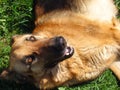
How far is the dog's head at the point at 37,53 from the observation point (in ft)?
14.9

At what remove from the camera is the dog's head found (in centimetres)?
455

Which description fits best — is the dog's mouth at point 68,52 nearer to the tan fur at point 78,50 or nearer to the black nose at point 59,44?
the black nose at point 59,44

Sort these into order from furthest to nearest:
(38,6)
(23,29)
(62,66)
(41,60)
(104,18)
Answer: (23,29) < (38,6) < (104,18) < (62,66) < (41,60)

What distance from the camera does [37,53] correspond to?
464 centimetres

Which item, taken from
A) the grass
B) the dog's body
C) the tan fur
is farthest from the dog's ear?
the dog's body

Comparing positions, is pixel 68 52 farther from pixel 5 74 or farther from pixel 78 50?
pixel 5 74

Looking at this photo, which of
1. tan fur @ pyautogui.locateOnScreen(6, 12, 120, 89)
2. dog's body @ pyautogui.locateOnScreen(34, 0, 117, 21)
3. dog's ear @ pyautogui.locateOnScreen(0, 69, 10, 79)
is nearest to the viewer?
tan fur @ pyautogui.locateOnScreen(6, 12, 120, 89)

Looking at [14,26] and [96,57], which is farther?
[14,26]

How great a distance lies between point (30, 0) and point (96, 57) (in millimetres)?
2020

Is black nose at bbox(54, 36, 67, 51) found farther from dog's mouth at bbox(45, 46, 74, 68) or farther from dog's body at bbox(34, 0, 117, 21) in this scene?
dog's body at bbox(34, 0, 117, 21)

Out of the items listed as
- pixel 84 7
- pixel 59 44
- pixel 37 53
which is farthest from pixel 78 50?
pixel 84 7

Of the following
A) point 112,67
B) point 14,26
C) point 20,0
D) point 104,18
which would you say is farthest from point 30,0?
point 112,67

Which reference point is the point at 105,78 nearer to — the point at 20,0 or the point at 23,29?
the point at 23,29

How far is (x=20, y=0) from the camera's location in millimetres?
6379
